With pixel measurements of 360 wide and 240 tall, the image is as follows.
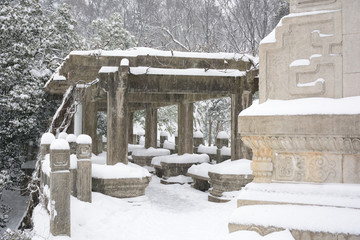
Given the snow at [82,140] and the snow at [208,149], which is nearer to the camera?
the snow at [82,140]

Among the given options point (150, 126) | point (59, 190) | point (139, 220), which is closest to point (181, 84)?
point (139, 220)

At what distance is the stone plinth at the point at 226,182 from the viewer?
10352 millimetres

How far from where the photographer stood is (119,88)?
9.88m

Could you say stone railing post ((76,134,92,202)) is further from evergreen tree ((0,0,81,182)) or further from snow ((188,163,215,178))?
evergreen tree ((0,0,81,182))

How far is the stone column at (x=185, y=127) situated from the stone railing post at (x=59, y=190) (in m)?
7.51

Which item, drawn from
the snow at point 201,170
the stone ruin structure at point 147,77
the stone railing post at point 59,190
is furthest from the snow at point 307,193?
the snow at point 201,170

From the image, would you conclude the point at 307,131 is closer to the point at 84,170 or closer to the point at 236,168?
the point at 84,170

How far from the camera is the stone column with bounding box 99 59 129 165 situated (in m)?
9.85

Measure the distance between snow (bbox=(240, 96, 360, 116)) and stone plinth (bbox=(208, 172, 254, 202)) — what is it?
6.73 metres

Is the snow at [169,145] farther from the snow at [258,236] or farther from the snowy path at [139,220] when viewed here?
the snow at [258,236]

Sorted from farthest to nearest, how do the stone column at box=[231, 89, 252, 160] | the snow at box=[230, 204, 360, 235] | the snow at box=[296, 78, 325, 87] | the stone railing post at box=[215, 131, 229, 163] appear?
the stone railing post at box=[215, 131, 229, 163] → the stone column at box=[231, 89, 252, 160] → the snow at box=[296, 78, 325, 87] → the snow at box=[230, 204, 360, 235]

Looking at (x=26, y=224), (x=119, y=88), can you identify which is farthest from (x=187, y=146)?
(x=26, y=224)

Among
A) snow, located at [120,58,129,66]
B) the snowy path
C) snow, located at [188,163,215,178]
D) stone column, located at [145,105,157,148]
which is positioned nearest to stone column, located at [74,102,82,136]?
stone column, located at [145,105,157,148]

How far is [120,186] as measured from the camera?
9.40 meters
